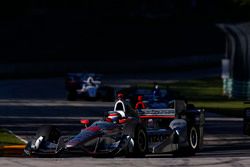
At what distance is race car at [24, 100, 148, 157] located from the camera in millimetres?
17922

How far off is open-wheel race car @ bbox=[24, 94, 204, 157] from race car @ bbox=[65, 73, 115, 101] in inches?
806

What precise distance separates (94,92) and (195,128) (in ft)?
70.2

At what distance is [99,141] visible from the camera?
59.4 feet

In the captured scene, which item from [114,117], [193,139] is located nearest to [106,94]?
[193,139]

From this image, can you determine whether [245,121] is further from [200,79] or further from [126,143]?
[200,79]

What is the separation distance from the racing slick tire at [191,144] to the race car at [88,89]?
2101cm

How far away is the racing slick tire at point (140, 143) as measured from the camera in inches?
719

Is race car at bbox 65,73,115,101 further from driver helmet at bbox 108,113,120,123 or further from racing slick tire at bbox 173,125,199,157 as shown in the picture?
driver helmet at bbox 108,113,120,123

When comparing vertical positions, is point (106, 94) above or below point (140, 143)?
above

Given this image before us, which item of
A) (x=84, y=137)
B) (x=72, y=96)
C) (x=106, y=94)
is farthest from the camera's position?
(x=72, y=96)

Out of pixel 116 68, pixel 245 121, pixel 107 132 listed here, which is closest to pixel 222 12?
pixel 116 68

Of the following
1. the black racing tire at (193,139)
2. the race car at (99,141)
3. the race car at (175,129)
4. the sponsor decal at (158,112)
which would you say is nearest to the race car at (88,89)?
the race car at (175,129)

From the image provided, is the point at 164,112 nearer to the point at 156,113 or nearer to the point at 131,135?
the point at 156,113

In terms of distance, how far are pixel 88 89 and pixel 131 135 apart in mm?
23409
